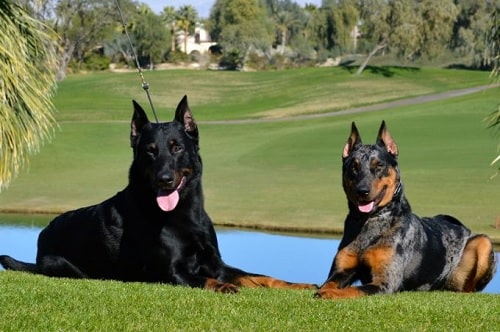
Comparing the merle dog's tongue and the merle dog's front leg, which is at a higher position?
the merle dog's tongue

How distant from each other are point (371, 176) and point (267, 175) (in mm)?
17242

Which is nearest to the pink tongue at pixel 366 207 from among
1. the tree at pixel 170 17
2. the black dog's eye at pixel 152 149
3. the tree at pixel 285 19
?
the black dog's eye at pixel 152 149

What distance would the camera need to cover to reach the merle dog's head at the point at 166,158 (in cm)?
721

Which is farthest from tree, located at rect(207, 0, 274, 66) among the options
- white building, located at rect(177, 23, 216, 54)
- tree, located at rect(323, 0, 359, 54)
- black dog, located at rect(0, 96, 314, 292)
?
black dog, located at rect(0, 96, 314, 292)

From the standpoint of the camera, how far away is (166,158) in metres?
7.20

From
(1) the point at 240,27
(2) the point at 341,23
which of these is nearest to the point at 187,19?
(1) the point at 240,27

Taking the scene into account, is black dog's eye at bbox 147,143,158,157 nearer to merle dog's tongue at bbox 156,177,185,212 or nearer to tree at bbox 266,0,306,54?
merle dog's tongue at bbox 156,177,185,212

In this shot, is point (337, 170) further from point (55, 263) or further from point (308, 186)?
point (55, 263)

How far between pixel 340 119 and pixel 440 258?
34139 mm

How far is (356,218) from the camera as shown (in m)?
7.57

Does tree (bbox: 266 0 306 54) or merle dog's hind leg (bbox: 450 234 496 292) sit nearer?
merle dog's hind leg (bbox: 450 234 496 292)

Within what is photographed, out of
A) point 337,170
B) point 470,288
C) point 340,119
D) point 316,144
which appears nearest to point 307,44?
point 340,119

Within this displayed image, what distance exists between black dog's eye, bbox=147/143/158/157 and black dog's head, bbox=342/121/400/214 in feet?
4.98

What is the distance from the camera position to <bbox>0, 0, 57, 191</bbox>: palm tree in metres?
11.2
